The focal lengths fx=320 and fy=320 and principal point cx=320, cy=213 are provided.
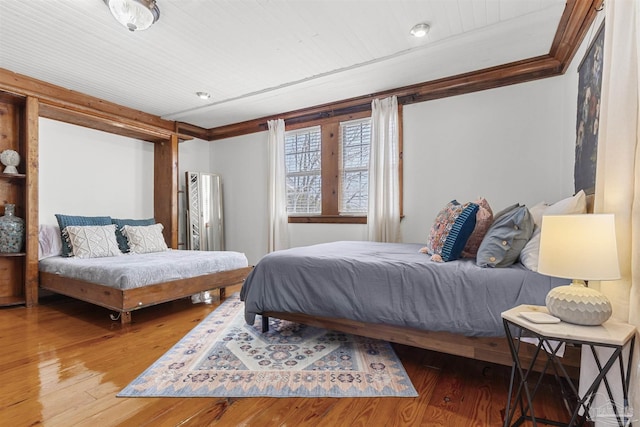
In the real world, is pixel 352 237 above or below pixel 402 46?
below

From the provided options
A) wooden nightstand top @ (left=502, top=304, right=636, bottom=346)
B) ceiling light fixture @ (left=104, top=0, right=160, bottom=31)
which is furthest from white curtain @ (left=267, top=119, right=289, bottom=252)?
wooden nightstand top @ (left=502, top=304, right=636, bottom=346)

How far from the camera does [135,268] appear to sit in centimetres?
270

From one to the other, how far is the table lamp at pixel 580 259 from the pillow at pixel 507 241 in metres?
0.45

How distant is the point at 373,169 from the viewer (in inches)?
149

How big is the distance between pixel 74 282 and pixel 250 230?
243 centimetres

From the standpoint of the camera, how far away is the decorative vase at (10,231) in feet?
10.2

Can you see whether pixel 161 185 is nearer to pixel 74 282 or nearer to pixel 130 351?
pixel 74 282

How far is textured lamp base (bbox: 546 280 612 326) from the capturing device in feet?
3.81

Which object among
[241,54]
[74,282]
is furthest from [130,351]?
[241,54]

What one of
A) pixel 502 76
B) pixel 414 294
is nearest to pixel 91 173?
pixel 414 294

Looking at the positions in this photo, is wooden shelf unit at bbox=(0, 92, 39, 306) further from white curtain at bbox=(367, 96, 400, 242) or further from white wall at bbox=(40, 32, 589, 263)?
white curtain at bbox=(367, 96, 400, 242)

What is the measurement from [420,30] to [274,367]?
260cm

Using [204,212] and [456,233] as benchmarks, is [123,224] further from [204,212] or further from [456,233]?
[456,233]

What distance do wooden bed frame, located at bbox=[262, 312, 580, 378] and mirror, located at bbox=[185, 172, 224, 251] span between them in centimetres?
330
